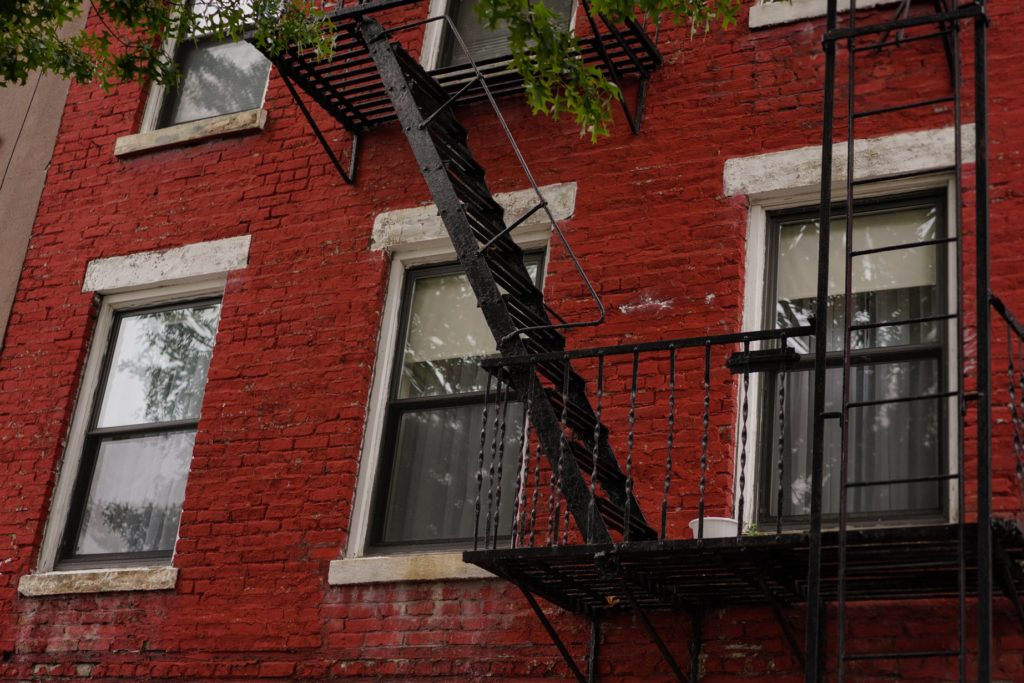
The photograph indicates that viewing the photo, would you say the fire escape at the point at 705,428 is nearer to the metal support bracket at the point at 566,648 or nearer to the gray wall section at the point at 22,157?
the metal support bracket at the point at 566,648

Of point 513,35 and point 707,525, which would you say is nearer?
point 707,525

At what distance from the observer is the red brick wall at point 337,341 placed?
7.32 meters

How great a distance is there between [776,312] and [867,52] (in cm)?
163

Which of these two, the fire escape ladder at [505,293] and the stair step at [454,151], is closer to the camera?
the fire escape ladder at [505,293]

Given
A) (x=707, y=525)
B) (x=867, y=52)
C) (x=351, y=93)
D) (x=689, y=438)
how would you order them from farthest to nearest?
(x=351, y=93), (x=867, y=52), (x=689, y=438), (x=707, y=525)

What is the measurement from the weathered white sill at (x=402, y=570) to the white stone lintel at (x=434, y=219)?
201 centimetres

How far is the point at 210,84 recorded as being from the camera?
1041cm

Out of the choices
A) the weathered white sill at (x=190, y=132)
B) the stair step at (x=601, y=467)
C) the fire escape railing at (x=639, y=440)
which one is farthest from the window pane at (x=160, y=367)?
the stair step at (x=601, y=467)

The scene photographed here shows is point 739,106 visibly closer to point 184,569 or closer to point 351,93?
point 351,93

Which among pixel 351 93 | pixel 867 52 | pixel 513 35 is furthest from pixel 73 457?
pixel 867 52

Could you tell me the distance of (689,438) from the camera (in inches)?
287

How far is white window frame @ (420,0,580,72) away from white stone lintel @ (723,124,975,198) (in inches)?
80.4

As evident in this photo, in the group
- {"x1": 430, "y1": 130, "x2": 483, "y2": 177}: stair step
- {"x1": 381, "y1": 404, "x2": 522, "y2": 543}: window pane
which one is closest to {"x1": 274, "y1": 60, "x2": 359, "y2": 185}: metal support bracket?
{"x1": 430, "y1": 130, "x2": 483, "y2": 177}: stair step

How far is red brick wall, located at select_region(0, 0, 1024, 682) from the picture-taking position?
732cm
